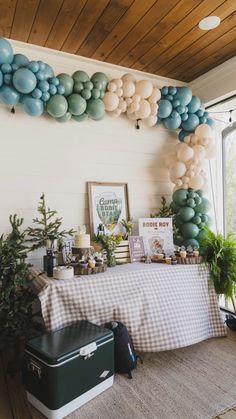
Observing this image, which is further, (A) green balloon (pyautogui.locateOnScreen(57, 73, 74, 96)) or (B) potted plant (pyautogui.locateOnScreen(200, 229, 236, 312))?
(B) potted plant (pyautogui.locateOnScreen(200, 229, 236, 312))

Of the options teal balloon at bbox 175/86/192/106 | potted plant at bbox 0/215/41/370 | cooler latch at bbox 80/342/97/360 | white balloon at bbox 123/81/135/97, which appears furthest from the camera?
teal balloon at bbox 175/86/192/106

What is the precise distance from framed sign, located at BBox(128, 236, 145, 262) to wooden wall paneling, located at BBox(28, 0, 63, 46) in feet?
6.20

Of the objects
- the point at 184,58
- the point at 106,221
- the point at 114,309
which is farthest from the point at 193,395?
the point at 184,58

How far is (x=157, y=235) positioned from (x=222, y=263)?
0.67m

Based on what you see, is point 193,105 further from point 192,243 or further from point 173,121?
point 192,243

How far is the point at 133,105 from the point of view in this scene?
2619mm

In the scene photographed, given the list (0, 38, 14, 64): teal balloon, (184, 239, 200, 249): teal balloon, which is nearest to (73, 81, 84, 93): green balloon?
(0, 38, 14, 64): teal balloon

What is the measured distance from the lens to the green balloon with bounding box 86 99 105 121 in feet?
7.99

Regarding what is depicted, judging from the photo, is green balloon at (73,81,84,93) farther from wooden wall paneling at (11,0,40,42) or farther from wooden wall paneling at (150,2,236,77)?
wooden wall paneling at (150,2,236,77)

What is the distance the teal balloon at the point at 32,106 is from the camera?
2.18m

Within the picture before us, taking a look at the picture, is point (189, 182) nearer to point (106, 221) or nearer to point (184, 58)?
point (106, 221)

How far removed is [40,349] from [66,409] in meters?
0.36

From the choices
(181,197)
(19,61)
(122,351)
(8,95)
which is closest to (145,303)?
(122,351)

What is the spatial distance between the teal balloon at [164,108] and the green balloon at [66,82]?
89 cm
